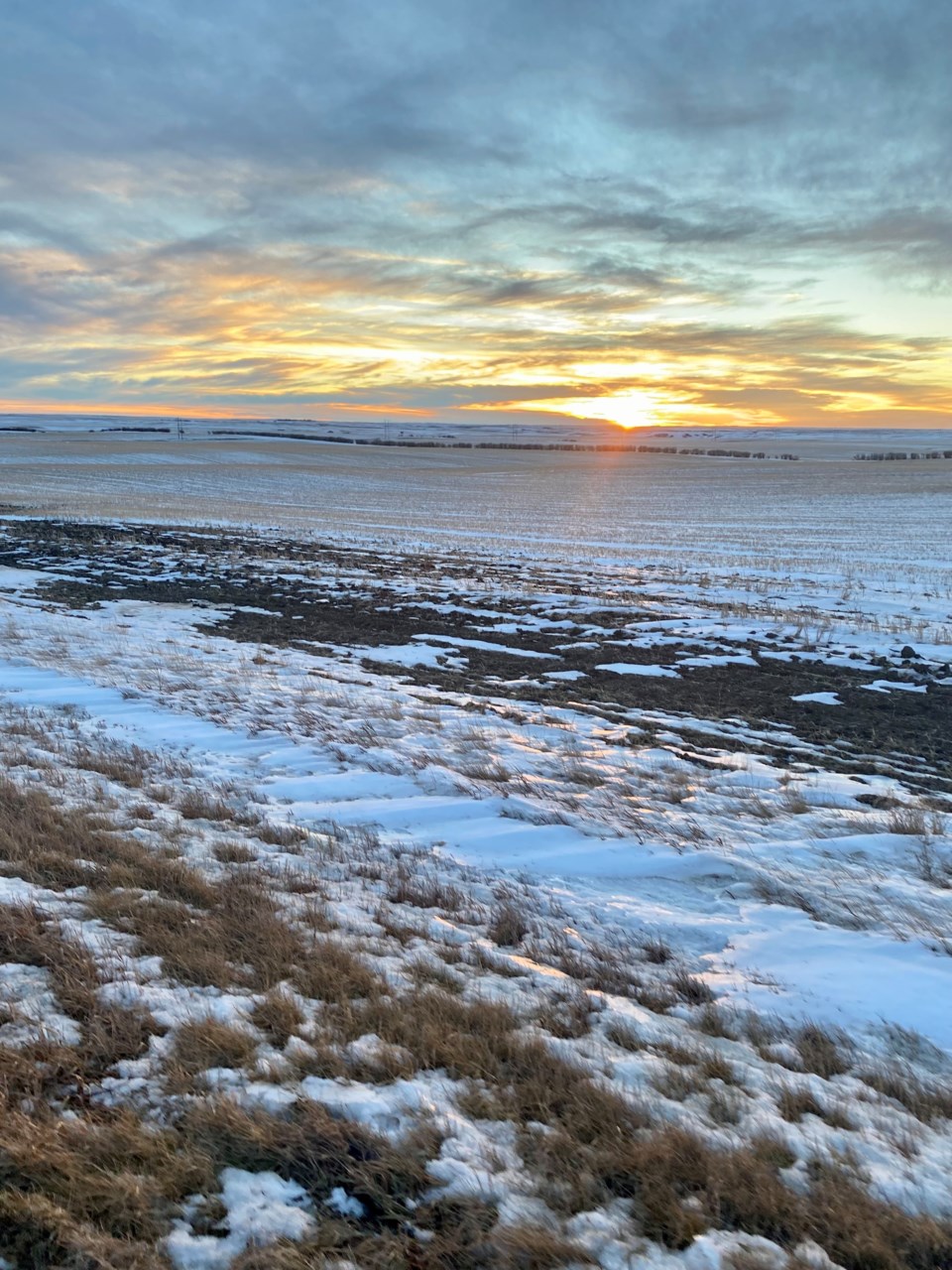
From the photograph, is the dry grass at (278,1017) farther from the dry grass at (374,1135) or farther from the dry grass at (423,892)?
the dry grass at (423,892)

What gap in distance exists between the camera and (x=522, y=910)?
5.05 metres

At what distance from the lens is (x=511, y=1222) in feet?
8.71

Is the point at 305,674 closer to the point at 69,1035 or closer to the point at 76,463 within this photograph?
the point at 69,1035

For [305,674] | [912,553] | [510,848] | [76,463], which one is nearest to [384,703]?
[305,674]

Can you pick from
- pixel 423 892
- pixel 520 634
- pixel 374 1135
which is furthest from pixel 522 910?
pixel 520 634

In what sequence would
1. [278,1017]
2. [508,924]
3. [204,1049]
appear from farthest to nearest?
1. [508,924]
2. [278,1017]
3. [204,1049]

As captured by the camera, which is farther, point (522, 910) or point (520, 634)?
point (520, 634)

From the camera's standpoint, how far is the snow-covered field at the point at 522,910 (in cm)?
281

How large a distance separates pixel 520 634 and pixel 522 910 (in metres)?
10.5

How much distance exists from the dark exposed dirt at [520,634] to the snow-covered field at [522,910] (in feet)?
0.38

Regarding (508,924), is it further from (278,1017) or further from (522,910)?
(278,1017)

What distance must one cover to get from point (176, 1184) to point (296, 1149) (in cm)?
44

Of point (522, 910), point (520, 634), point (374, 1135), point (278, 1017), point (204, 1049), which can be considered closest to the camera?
point (374, 1135)

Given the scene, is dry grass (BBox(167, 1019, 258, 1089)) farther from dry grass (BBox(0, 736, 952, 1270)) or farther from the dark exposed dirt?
the dark exposed dirt
